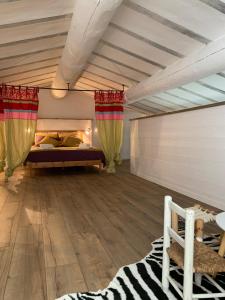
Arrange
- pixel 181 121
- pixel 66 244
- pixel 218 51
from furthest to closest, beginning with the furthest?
pixel 181 121, pixel 218 51, pixel 66 244

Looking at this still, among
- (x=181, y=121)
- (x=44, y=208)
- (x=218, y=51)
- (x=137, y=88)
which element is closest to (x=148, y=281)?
(x=44, y=208)

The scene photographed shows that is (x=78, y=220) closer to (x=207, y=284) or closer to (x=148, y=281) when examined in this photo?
(x=148, y=281)

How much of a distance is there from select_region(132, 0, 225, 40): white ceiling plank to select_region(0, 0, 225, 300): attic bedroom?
2cm

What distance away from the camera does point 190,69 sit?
3.40 meters

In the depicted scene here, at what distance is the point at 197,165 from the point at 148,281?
104 inches

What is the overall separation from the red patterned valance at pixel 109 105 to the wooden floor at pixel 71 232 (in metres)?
1.79

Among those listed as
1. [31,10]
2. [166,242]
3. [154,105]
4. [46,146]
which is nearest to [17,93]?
[46,146]

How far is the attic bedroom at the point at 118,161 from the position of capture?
6.16 ft

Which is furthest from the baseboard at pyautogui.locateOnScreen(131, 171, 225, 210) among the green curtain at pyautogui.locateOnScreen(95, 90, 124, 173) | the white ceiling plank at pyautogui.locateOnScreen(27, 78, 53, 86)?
the white ceiling plank at pyautogui.locateOnScreen(27, 78, 53, 86)

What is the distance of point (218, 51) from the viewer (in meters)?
2.83

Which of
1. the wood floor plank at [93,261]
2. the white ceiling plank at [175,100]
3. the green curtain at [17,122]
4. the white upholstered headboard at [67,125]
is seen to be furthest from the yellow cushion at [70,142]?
the wood floor plank at [93,261]

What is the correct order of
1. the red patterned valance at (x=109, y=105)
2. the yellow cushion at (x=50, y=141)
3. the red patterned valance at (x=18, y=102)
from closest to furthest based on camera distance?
the red patterned valance at (x=18, y=102) < the red patterned valance at (x=109, y=105) < the yellow cushion at (x=50, y=141)

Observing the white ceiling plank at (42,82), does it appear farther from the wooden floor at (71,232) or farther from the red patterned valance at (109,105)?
the wooden floor at (71,232)

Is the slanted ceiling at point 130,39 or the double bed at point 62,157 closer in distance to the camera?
the slanted ceiling at point 130,39
